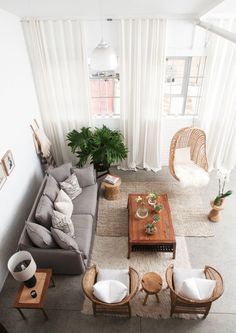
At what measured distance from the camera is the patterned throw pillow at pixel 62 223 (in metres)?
3.10

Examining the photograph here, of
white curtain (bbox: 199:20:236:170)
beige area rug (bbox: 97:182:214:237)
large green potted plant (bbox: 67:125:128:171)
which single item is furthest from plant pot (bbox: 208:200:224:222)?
large green potted plant (bbox: 67:125:128:171)

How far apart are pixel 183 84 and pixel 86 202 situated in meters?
2.94

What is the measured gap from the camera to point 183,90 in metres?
4.72

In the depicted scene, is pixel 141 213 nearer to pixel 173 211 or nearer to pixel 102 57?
pixel 173 211

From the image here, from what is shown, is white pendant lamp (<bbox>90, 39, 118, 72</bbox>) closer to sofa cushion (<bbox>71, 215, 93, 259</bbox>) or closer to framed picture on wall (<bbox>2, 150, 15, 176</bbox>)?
framed picture on wall (<bbox>2, 150, 15, 176</bbox>)

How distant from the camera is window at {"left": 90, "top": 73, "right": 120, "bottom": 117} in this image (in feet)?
15.1

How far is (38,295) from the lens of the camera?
2609mm

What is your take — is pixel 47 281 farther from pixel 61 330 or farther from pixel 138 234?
pixel 138 234

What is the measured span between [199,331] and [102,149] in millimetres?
2965

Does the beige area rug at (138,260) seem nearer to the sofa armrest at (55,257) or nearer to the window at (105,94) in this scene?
the sofa armrest at (55,257)

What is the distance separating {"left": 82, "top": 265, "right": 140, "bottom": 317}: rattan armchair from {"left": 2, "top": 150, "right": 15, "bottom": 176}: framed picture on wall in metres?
1.71

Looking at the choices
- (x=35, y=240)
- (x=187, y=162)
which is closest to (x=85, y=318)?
(x=35, y=240)

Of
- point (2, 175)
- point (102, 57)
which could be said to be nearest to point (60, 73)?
point (102, 57)

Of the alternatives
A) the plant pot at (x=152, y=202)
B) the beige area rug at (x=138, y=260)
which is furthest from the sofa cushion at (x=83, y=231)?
the plant pot at (x=152, y=202)
